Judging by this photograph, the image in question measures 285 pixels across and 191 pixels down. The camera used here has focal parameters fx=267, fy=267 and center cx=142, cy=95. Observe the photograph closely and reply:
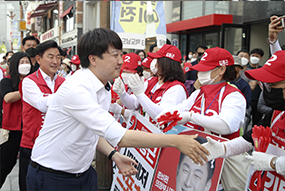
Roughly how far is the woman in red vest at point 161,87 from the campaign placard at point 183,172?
1.82 feet

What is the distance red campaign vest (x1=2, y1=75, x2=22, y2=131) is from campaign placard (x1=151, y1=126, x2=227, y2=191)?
2.15 metres

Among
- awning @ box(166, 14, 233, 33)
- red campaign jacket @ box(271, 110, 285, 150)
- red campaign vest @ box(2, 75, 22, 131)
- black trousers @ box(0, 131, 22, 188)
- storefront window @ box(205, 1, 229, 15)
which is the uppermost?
storefront window @ box(205, 1, 229, 15)

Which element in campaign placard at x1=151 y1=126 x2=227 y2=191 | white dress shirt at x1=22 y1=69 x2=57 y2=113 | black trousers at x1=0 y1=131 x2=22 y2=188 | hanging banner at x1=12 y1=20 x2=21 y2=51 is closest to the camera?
campaign placard at x1=151 y1=126 x2=227 y2=191

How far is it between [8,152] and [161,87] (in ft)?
7.56

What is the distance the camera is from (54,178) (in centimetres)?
200

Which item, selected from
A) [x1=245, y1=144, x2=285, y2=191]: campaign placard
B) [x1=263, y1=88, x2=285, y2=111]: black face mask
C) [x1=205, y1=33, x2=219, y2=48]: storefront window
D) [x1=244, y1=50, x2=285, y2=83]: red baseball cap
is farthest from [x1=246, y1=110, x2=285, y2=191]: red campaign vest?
[x1=205, y1=33, x2=219, y2=48]: storefront window

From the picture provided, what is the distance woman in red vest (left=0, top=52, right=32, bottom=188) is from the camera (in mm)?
3691

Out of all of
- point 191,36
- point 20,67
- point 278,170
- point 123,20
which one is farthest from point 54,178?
point 191,36

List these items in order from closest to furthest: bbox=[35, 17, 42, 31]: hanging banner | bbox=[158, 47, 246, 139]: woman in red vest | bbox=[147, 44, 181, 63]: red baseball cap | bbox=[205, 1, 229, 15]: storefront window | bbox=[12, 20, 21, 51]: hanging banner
Answer: bbox=[158, 47, 246, 139]: woman in red vest, bbox=[147, 44, 181, 63]: red baseball cap, bbox=[205, 1, 229, 15]: storefront window, bbox=[12, 20, 21, 51]: hanging banner, bbox=[35, 17, 42, 31]: hanging banner

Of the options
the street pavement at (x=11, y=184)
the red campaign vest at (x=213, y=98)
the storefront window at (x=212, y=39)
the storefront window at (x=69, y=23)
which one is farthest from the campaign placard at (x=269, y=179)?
the storefront window at (x=69, y=23)

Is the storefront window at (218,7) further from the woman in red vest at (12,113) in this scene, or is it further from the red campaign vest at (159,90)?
the woman in red vest at (12,113)

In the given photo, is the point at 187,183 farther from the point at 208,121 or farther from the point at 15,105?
the point at 15,105

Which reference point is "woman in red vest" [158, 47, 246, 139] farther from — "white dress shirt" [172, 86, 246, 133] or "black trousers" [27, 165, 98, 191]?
"black trousers" [27, 165, 98, 191]

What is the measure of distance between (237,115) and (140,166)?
123cm
